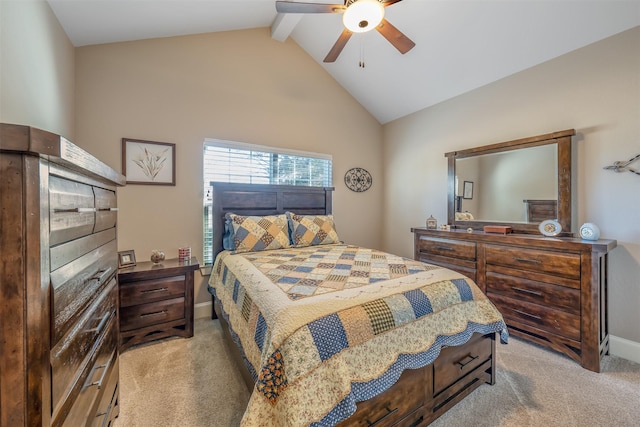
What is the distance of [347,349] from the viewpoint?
115 cm

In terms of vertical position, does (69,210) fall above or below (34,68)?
below

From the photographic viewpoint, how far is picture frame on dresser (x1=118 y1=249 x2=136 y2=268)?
7.99ft

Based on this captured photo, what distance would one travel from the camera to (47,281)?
27.0 inches

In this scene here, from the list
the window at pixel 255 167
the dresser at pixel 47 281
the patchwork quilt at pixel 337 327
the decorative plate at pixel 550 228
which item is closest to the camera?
the dresser at pixel 47 281

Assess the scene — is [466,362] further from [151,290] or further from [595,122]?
[151,290]

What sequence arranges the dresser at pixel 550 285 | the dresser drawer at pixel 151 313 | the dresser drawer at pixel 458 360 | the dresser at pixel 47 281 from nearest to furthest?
the dresser at pixel 47 281 < the dresser drawer at pixel 458 360 < the dresser at pixel 550 285 < the dresser drawer at pixel 151 313

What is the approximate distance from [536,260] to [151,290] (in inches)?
134

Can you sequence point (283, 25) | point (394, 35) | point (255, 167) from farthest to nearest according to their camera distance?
point (255, 167)
point (283, 25)
point (394, 35)

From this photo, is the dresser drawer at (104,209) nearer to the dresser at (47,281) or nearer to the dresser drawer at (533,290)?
the dresser at (47,281)

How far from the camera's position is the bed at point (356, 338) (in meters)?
1.05

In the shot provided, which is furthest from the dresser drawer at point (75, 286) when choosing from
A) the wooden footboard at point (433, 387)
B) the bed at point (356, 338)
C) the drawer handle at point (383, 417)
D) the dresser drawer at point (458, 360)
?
the dresser drawer at point (458, 360)

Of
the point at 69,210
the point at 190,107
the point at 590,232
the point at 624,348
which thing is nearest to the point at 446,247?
the point at 590,232

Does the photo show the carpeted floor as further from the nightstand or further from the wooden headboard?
the wooden headboard

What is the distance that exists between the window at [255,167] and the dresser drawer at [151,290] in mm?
572
